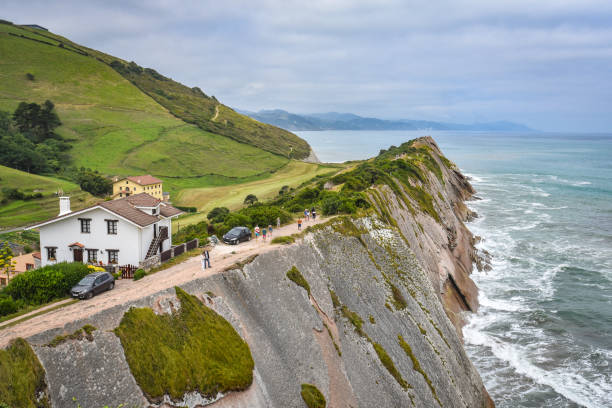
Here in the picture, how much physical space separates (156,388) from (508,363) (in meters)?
33.7

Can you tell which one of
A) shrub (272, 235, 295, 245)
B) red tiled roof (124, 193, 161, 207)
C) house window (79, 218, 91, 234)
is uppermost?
red tiled roof (124, 193, 161, 207)

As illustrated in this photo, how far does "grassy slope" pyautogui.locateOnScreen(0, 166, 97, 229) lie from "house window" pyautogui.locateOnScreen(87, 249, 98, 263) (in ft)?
180

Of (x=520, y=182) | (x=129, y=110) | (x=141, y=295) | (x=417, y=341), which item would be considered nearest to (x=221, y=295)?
(x=141, y=295)

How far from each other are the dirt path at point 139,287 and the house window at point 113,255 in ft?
13.8

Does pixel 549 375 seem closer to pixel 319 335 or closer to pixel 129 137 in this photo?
pixel 319 335

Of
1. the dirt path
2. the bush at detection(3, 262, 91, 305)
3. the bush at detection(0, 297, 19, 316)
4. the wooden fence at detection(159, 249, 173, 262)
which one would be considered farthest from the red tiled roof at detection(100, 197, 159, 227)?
the bush at detection(0, 297, 19, 316)

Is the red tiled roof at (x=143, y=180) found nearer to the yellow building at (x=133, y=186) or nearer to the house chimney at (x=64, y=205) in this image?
the yellow building at (x=133, y=186)

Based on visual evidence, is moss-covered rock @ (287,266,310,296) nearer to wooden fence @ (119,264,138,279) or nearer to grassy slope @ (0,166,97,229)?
wooden fence @ (119,264,138,279)

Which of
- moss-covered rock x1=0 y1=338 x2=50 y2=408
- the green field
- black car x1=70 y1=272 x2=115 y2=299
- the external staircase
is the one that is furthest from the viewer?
the green field

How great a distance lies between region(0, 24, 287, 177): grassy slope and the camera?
12862 cm

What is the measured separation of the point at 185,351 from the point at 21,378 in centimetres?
668

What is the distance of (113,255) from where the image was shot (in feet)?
103

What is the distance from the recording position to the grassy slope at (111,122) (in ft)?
422

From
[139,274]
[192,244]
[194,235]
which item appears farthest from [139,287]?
[194,235]
